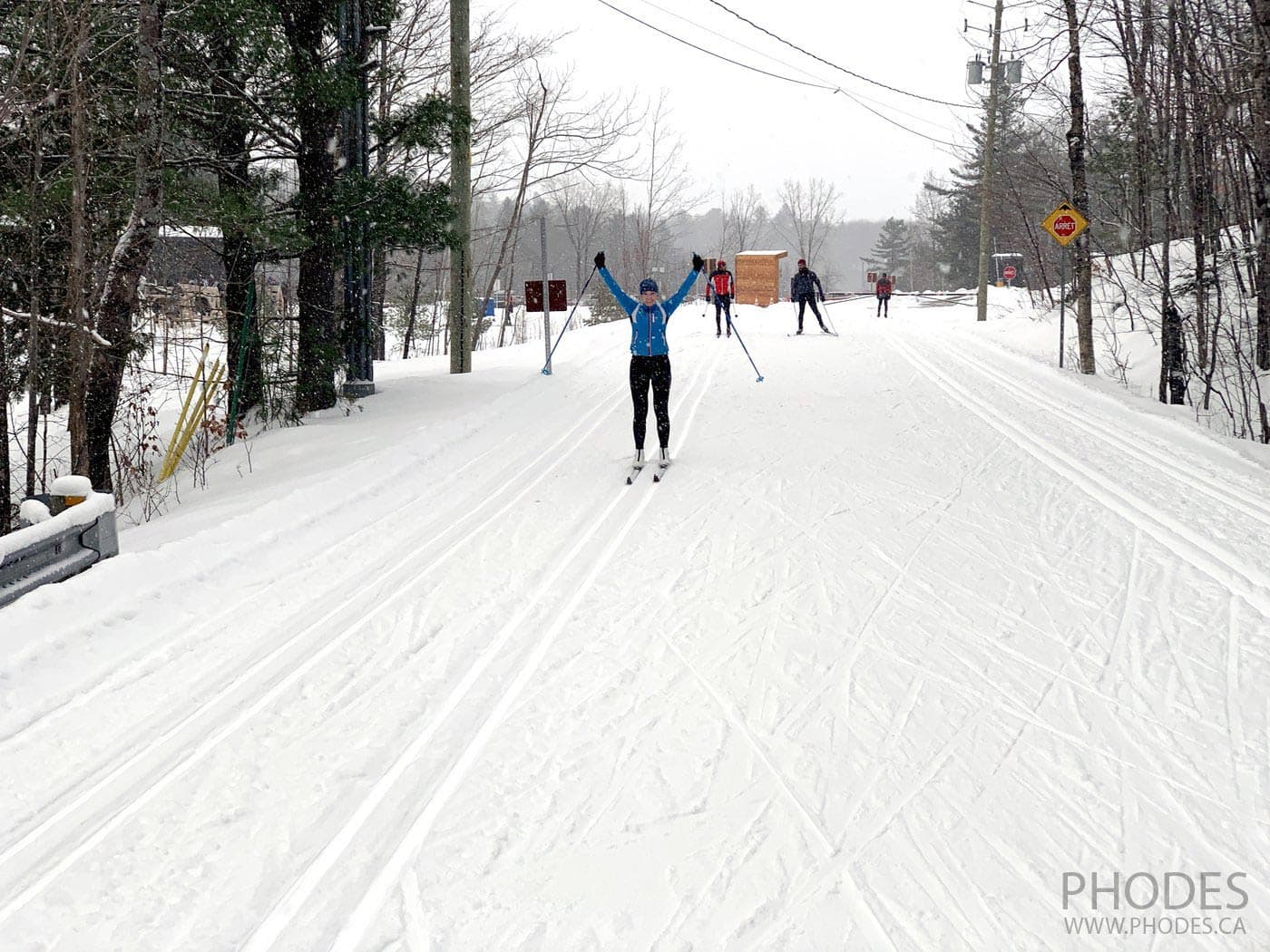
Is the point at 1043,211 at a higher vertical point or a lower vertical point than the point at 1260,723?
higher

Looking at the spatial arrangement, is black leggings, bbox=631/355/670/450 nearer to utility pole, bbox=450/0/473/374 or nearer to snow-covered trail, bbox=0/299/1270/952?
snow-covered trail, bbox=0/299/1270/952

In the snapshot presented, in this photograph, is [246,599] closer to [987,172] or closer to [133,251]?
[133,251]

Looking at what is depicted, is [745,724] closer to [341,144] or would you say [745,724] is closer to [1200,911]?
[1200,911]

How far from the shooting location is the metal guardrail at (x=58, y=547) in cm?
522

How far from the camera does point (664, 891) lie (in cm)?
300

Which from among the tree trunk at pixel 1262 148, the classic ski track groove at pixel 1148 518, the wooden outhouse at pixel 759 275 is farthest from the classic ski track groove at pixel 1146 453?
the wooden outhouse at pixel 759 275

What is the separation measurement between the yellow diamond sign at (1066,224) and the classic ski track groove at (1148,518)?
5.52 m

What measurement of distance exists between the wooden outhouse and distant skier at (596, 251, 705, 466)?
31.8 m

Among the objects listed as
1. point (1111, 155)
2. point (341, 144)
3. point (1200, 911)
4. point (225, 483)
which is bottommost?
point (1200, 911)

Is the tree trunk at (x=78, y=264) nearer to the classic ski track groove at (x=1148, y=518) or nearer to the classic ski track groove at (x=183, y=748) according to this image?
the classic ski track groove at (x=183, y=748)

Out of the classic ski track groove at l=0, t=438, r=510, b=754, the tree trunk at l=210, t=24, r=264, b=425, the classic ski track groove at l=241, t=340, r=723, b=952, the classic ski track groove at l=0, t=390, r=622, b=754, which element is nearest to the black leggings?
the classic ski track groove at l=0, t=390, r=622, b=754

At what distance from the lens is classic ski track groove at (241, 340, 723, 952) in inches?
113

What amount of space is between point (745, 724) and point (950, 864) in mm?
1163

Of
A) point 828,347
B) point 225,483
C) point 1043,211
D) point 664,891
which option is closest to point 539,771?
point 664,891
